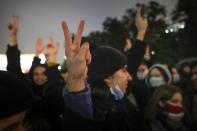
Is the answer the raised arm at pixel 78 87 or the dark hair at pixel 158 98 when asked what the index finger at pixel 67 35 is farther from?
the dark hair at pixel 158 98

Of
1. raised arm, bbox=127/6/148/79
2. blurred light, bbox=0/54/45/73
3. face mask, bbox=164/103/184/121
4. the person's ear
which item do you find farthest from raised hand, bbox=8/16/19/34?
blurred light, bbox=0/54/45/73

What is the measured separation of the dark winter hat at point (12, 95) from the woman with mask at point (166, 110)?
1.80 m

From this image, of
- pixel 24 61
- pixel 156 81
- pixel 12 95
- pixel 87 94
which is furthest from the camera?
pixel 24 61

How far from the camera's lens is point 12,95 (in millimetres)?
1364

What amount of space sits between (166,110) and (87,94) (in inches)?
70.9

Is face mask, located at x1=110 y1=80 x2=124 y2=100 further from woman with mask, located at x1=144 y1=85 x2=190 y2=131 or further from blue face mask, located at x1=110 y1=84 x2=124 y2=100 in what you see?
woman with mask, located at x1=144 y1=85 x2=190 y2=131

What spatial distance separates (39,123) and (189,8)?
11.4 m

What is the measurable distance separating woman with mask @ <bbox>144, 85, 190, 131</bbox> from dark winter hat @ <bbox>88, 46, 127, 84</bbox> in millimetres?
894

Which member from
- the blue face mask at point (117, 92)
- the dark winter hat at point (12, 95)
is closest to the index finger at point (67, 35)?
the dark winter hat at point (12, 95)

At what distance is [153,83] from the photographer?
13.3 feet

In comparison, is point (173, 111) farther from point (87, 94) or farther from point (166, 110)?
point (87, 94)

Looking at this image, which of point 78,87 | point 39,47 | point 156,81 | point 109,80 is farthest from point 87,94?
point 156,81

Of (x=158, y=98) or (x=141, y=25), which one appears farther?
(x=141, y=25)

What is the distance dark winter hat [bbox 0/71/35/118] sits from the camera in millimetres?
1355
